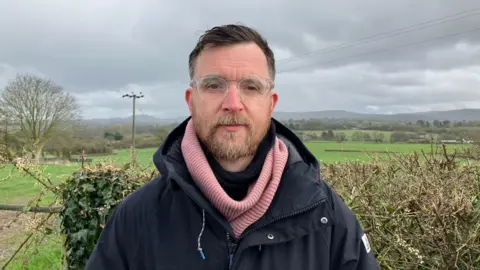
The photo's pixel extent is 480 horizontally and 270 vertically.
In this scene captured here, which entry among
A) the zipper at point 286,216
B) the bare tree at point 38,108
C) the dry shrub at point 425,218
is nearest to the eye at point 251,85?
the zipper at point 286,216

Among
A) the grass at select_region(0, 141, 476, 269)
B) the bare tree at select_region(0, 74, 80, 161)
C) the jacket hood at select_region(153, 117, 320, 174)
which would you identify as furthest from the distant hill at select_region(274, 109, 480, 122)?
the bare tree at select_region(0, 74, 80, 161)

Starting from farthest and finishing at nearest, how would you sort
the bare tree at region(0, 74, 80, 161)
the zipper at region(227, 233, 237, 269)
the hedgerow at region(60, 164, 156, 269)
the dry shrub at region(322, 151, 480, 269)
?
the bare tree at region(0, 74, 80, 161)
the hedgerow at region(60, 164, 156, 269)
the dry shrub at region(322, 151, 480, 269)
the zipper at region(227, 233, 237, 269)

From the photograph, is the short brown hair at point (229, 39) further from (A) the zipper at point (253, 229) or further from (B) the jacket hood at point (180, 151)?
(A) the zipper at point (253, 229)

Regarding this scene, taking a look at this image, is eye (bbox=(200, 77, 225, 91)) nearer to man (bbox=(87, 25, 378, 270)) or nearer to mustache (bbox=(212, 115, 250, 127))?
man (bbox=(87, 25, 378, 270))

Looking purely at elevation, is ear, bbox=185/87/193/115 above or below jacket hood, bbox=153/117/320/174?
above

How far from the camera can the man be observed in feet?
5.84

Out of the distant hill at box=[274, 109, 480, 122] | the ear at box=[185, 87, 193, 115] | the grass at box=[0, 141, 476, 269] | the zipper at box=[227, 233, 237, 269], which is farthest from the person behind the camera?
the distant hill at box=[274, 109, 480, 122]

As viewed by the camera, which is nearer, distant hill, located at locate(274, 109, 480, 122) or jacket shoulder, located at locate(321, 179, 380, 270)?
jacket shoulder, located at locate(321, 179, 380, 270)

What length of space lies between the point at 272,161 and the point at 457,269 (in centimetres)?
166

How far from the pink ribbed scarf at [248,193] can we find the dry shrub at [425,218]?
123cm

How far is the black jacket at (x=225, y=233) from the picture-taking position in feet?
5.81

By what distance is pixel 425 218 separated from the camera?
2.92 metres

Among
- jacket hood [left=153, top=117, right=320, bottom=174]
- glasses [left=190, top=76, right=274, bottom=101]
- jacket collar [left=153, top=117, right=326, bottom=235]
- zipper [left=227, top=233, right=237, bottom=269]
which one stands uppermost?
glasses [left=190, top=76, right=274, bottom=101]

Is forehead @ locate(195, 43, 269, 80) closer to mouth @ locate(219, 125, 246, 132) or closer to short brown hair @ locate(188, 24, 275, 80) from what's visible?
short brown hair @ locate(188, 24, 275, 80)
